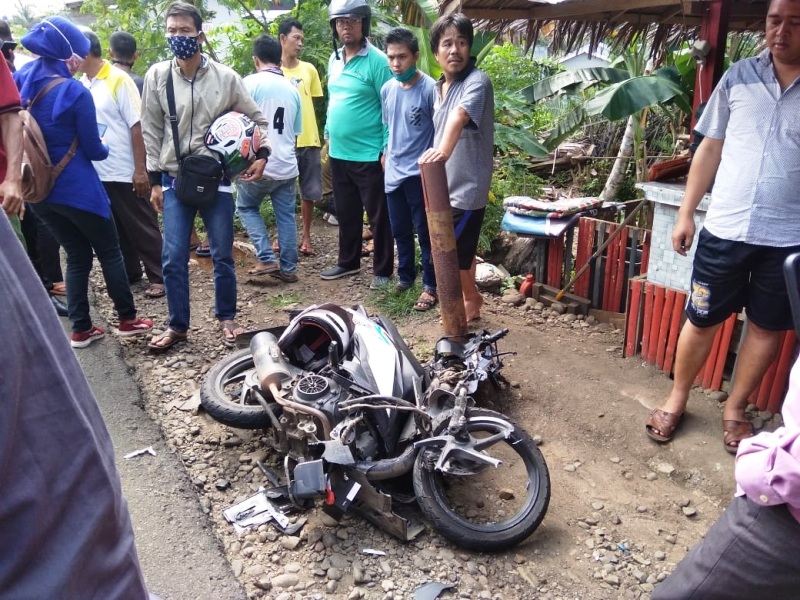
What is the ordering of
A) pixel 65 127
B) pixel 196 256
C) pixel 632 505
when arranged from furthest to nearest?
pixel 196 256
pixel 65 127
pixel 632 505

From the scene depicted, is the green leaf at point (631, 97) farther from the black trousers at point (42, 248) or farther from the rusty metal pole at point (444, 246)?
the black trousers at point (42, 248)

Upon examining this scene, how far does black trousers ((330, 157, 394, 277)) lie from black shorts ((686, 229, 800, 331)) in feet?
10.0

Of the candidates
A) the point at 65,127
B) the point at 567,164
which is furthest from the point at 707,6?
the point at 567,164

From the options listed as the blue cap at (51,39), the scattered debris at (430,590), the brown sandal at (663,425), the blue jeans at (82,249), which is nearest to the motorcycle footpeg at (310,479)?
the scattered debris at (430,590)

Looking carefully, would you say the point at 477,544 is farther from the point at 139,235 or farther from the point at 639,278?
the point at 139,235

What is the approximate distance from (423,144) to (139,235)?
2668 millimetres

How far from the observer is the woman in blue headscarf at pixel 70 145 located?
4125 mm

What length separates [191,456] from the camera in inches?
141

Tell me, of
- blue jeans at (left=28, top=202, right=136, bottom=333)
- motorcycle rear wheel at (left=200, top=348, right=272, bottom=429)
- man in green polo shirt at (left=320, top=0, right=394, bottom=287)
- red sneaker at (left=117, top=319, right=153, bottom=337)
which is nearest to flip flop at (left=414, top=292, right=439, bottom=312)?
man in green polo shirt at (left=320, top=0, right=394, bottom=287)

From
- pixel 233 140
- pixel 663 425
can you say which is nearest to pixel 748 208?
pixel 663 425

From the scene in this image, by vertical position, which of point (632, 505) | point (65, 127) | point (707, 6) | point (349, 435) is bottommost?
point (632, 505)

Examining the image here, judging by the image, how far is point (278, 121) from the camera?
5828 mm

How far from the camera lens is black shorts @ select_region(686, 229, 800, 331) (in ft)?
10.3

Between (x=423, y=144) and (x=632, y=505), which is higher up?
(x=423, y=144)
